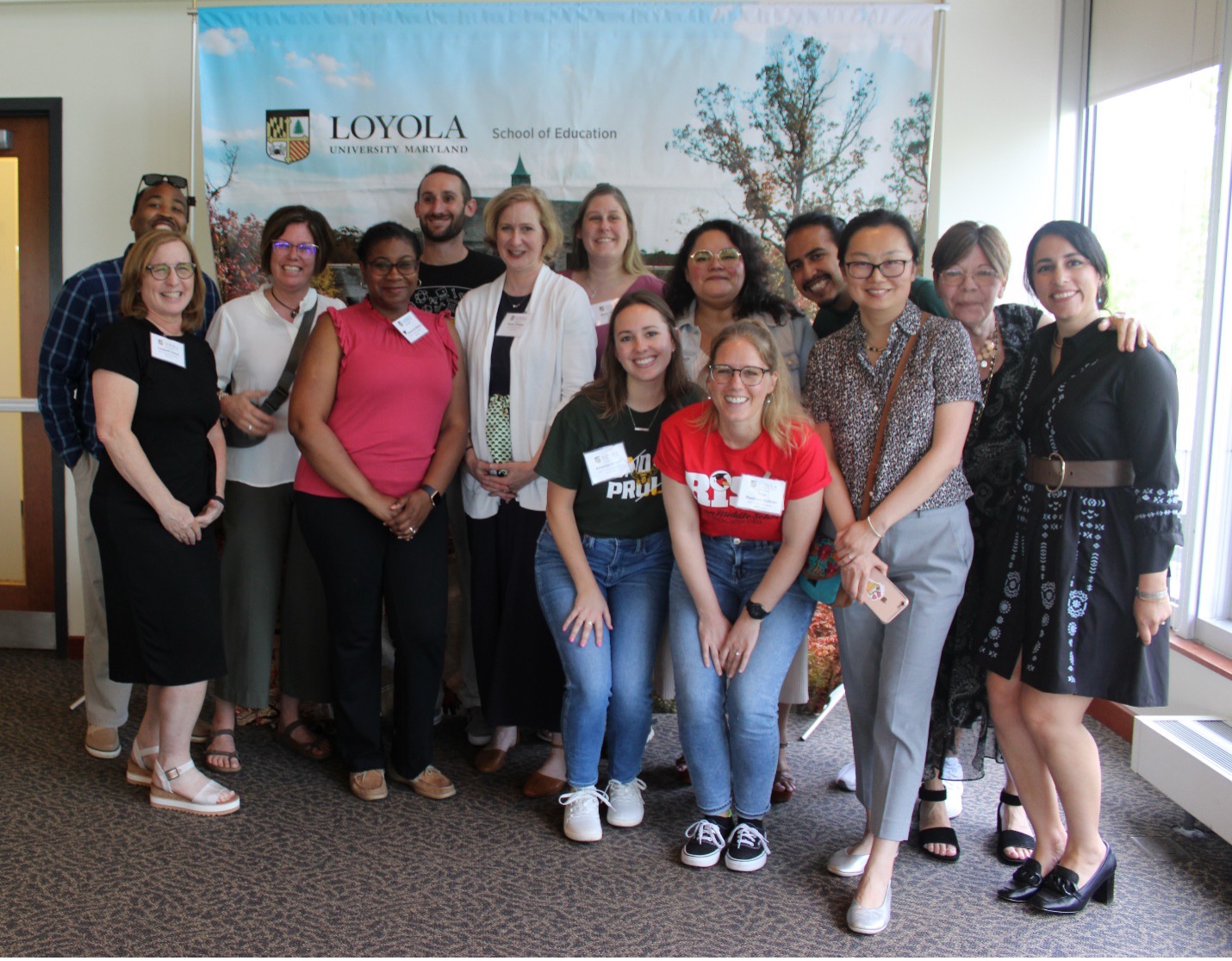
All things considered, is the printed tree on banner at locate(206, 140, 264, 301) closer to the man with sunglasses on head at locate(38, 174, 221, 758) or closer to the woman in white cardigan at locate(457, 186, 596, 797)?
the man with sunglasses on head at locate(38, 174, 221, 758)

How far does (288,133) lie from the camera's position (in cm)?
351

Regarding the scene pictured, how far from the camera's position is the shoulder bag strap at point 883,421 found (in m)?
2.11

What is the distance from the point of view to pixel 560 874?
2273mm

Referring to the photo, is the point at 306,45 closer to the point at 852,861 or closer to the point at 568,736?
the point at 568,736

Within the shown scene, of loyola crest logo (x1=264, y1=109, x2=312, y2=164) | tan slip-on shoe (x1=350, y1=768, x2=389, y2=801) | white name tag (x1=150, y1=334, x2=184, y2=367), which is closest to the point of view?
white name tag (x1=150, y1=334, x2=184, y2=367)

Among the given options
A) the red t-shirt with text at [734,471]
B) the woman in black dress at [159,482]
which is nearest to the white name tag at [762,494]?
the red t-shirt with text at [734,471]

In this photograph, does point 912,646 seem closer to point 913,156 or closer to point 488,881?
point 488,881

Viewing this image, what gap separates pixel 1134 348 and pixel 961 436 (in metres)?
0.41

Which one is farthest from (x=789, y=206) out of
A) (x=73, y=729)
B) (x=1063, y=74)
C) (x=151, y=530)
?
(x=73, y=729)

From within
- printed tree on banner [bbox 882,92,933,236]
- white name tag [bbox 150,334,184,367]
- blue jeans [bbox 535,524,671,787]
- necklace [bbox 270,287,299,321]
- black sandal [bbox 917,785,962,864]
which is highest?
printed tree on banner [bbox 882,92,933,236]

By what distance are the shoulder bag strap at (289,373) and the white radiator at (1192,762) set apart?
9.02ft

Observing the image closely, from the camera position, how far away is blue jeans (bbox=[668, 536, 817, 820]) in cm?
229

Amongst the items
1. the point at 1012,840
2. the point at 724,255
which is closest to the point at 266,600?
the point at 724,255

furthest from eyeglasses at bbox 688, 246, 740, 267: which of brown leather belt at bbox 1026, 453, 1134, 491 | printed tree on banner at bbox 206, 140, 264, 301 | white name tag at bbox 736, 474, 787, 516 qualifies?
printed tree on banner at bbox 206, 140, 264, 301
